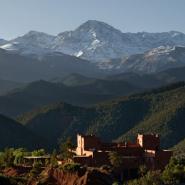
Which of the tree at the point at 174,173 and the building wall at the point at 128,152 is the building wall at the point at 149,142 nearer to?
the building wall at the point at 128,152

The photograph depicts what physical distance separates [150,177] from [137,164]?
479 inches

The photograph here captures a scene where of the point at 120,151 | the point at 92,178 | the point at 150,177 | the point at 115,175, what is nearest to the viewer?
the point at 92,178

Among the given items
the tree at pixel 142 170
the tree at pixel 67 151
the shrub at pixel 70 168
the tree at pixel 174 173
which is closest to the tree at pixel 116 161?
the tree at pixel 142 170

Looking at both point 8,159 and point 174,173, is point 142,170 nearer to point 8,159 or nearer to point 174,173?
point 174,173

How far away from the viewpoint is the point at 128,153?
10431cm

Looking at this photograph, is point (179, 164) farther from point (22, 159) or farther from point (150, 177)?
point (22, 159)

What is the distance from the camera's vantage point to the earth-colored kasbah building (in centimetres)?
10044

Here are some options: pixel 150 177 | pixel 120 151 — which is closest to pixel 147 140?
pixel 120 151

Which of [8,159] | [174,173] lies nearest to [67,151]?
[8,159]

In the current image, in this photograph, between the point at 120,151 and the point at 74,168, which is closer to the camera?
the point at 74,168

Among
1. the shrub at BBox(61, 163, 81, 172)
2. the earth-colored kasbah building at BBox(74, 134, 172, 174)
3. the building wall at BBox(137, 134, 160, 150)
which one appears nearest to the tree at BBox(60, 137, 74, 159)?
the earth-colored kasbah building at BBox(74, 134, 172, 174)

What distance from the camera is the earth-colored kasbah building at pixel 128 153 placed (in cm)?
10044

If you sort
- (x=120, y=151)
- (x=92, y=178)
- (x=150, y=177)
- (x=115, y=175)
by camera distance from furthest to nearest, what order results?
(x=120, y=151) < (x=115, y=175) < (x=150, y=177) < (x=92, y=178)

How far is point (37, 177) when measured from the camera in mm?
85188
